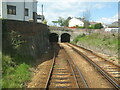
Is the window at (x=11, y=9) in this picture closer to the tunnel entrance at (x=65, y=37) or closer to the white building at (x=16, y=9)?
the white building at (x=16, y=9)

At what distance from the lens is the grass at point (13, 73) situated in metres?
8.29

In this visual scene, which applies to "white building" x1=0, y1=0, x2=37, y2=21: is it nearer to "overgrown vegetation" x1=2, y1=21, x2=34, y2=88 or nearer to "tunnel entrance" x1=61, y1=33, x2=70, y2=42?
"overgrown vegetation" x1=2, y1=21, x2=34, y2=88

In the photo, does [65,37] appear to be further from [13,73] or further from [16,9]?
[13,73]

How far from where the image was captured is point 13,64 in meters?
10.3

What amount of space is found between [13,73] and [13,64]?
100 cm

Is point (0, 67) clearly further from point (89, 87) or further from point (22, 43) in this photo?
point (89, 87)

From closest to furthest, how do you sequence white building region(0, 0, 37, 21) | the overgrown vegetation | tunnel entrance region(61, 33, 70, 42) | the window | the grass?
the grass < the overgrown vegetation < white building region(0, 0, 37, 21) < the window < tunnel entrance region(61, 33, 70, 42)

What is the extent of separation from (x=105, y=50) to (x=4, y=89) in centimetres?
1596

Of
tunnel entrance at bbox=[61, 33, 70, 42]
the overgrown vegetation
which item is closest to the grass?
the overgrown vegetation

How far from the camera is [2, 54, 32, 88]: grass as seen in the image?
8291 millimetres

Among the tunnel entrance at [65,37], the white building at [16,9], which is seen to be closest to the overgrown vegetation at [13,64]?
the white building at [16,9]

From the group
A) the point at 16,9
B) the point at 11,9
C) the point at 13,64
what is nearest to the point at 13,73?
the point at 13,64

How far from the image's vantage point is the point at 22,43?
13164mm

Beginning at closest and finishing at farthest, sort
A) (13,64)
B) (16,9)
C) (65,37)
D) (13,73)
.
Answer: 1. (13,73)
2. (13,64)
3. (16,9)
4. (65,37)
